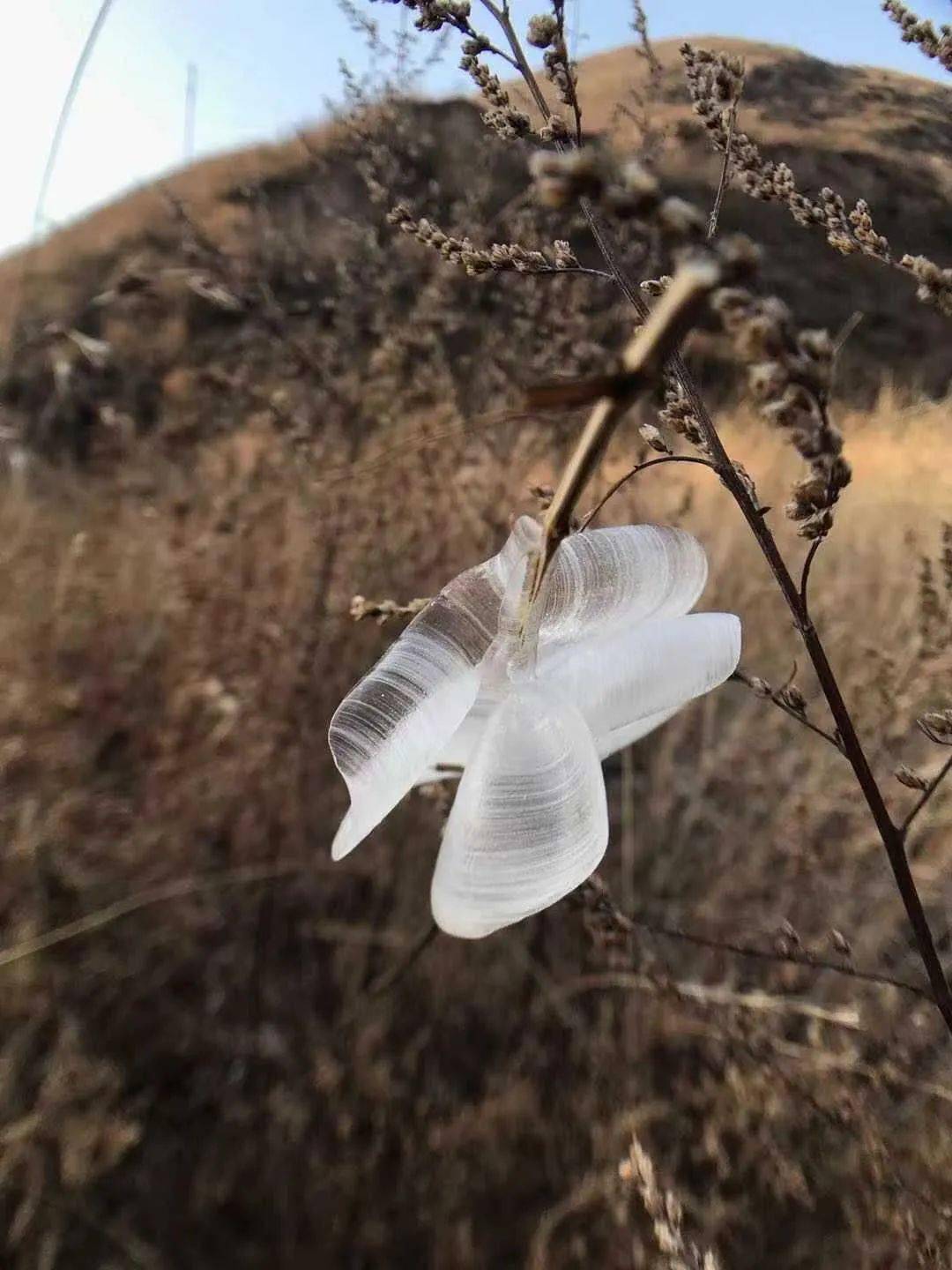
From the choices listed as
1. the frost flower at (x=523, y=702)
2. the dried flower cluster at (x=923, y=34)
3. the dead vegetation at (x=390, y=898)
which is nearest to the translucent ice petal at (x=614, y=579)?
the frost flower at (x=523, y=702)

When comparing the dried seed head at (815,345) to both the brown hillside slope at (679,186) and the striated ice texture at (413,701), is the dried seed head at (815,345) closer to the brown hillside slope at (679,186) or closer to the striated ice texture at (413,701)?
the striated ice texture at (413,701)

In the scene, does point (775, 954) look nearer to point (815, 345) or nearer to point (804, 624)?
point (804, 624)

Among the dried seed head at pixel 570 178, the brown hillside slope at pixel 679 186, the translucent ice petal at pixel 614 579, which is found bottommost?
the brown hillside slope at pixel 679 186

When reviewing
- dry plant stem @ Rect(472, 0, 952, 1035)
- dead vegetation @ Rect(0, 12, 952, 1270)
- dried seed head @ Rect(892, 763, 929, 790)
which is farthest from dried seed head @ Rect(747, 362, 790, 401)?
dead vegetation @ Rect(0, 12, 952, 1270)

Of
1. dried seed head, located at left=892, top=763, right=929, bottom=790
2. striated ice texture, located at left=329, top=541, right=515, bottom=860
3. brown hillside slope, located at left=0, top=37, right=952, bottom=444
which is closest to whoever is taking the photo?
striated ice texture, located at left=329, top=541, right=515, bottom=860

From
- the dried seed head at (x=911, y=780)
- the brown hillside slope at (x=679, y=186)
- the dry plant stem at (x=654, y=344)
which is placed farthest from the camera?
the brown hillside slope at (x=679, y=186)

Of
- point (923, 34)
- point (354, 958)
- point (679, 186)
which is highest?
point (923, 34)

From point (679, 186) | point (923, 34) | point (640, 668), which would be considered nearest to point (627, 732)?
point (640, 668)

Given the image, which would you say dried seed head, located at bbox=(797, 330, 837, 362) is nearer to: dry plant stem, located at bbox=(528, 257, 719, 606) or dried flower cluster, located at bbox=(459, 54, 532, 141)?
dry plant stem, located at bbox=(528, 257, 719, 606)
